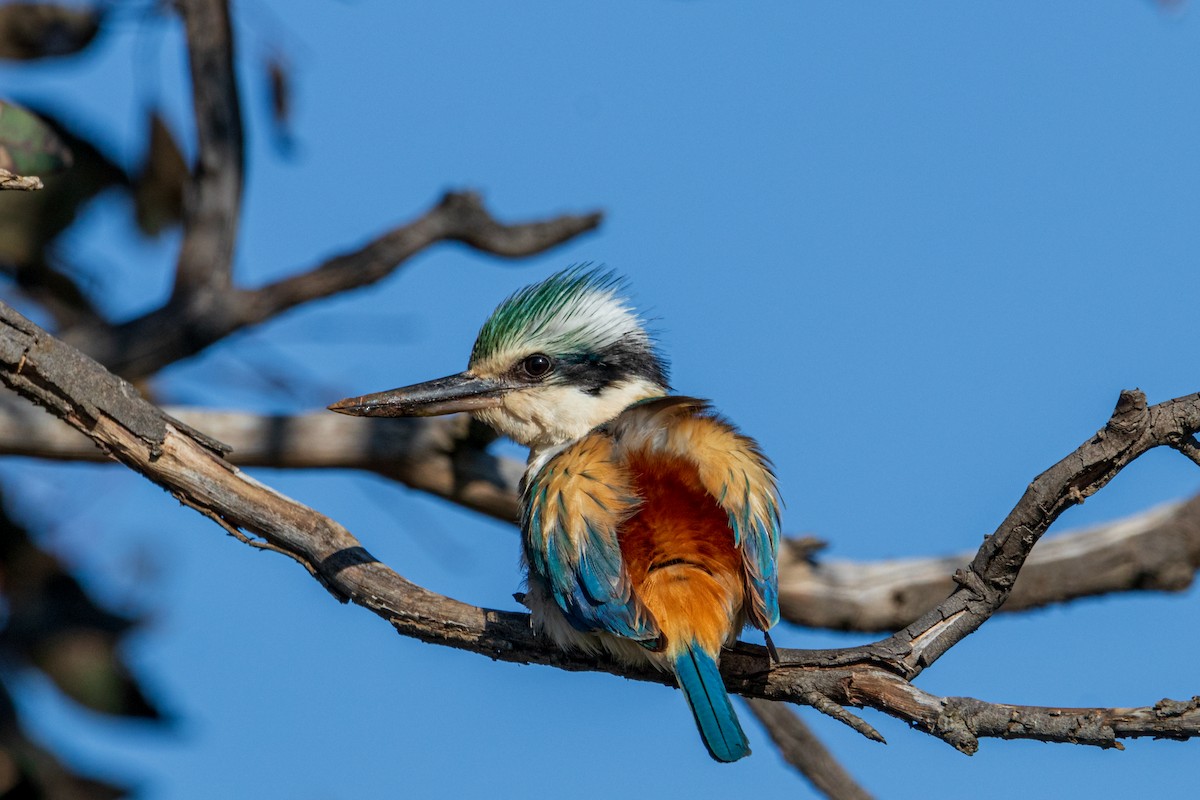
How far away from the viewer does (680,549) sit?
8.93 ft

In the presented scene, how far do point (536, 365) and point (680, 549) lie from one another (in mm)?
937

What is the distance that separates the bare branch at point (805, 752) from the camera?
3.48 meters

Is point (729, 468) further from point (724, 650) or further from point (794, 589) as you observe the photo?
point (794, 589)

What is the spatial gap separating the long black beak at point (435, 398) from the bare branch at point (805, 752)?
110 centimetres

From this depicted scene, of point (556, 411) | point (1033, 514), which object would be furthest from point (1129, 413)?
point (556, 411)

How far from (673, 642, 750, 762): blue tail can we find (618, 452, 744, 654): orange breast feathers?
8 cm

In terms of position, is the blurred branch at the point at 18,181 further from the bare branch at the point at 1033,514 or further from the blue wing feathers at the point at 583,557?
the bare branch at the point at 1033,514

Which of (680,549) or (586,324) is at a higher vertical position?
(586,324)

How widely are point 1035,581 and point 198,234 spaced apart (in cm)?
335

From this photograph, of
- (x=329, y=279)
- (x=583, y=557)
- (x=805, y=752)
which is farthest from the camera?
(x=329, y=279)

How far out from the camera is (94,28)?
201 inches

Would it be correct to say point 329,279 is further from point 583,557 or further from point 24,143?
point 583,557

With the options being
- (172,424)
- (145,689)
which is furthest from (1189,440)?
(145,689)

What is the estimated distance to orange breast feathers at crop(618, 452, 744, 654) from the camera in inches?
103
